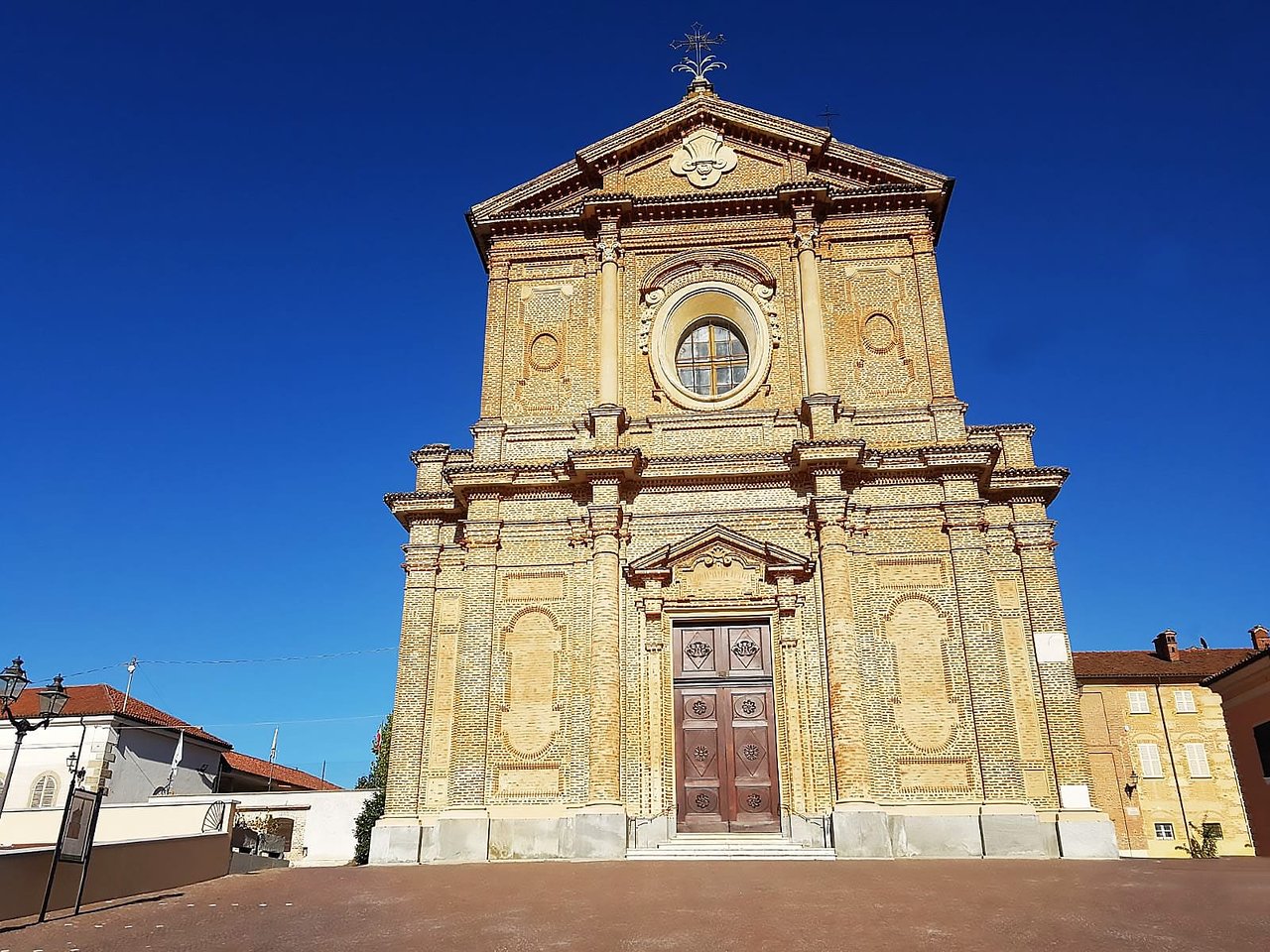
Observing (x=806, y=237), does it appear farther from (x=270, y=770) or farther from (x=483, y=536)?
(x=270, y=770)

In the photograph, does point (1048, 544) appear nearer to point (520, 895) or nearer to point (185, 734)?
point (520, 895)

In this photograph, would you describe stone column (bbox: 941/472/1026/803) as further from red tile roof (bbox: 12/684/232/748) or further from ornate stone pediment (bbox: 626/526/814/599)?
red tile roof (bbox: 12/684/232/748)

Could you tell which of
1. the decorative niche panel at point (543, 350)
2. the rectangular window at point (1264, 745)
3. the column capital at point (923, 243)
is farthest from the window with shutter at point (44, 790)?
the rectangular window at point (1264, 745)

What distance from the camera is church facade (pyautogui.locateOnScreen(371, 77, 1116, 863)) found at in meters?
14.6

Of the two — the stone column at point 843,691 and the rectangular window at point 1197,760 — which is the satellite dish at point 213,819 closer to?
the stone column at point 843,691

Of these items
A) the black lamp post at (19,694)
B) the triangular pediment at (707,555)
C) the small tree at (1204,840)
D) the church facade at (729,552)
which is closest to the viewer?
the black lamp post at (19,694)

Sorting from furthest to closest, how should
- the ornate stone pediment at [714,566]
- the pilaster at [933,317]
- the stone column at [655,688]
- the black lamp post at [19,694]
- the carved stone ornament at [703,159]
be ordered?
the carved stone ornament at [703,159]
the pilaster at [933,317]
the ornate stone pediment at [714,566]
the stone column at [655,688]
the black lamp post at [19,694]

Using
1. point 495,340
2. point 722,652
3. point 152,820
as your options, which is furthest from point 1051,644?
point 152,820

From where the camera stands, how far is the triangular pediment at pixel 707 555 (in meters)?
16.0

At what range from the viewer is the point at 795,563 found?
15789 millimetres

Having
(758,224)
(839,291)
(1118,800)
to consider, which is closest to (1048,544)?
(839,291)

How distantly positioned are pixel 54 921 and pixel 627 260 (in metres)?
14.6

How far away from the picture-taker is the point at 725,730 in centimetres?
1534

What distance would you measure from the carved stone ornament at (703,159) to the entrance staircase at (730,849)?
1314 centimetres
